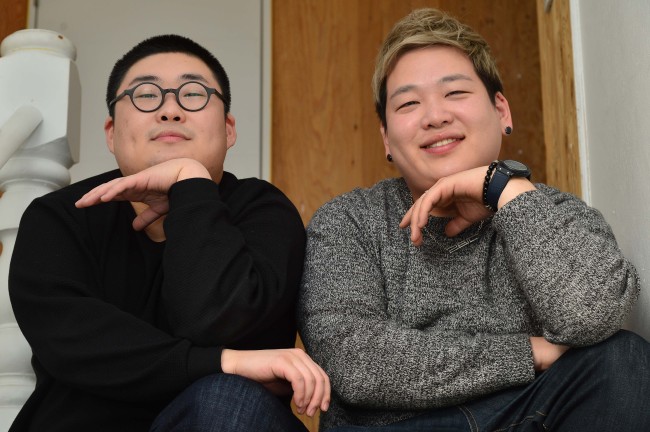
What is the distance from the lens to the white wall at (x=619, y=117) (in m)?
1.26

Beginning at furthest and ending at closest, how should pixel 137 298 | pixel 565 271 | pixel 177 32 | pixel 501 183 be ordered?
pixel 177 32
pixel 137 298
pixel 501 183
pixel 565 271

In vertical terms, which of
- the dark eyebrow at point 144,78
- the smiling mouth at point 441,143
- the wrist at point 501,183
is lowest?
the wrist at point 501,183

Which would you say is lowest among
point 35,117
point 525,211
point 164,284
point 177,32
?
point 164,284

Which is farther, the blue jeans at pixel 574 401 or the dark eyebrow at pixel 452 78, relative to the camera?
the dark eyebrow at pixel 452 78

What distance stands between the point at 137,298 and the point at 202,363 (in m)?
0.25

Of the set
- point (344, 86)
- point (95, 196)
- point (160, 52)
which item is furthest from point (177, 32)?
point (95, 196)

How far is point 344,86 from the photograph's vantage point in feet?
9.55

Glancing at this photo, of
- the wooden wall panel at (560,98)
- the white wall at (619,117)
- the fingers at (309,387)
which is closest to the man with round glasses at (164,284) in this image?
the fingers at (309,387)

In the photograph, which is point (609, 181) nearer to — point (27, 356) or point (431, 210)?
point (431, 210)

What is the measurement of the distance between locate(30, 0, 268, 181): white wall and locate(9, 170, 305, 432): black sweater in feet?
4.79

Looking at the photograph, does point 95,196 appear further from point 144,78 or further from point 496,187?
point 496,187

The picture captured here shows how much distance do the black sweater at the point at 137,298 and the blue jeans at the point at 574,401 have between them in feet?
0.77

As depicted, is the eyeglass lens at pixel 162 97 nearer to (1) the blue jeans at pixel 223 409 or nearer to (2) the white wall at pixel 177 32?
(1) the blue jeans at pixel 223 409

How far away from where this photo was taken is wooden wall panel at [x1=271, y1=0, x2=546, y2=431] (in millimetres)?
2848
